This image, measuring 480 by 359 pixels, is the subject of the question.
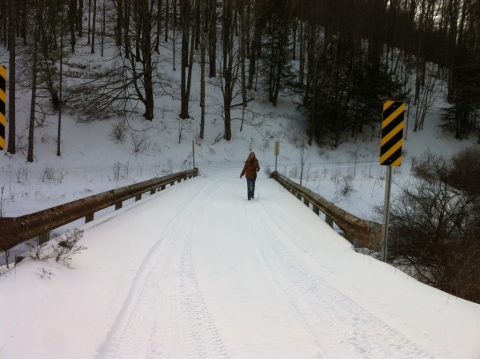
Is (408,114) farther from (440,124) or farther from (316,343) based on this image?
(316,343)

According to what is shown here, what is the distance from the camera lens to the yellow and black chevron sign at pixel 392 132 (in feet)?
20.4

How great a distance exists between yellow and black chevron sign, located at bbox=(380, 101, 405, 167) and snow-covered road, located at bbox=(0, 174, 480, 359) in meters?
1.83

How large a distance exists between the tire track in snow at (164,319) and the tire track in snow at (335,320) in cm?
108

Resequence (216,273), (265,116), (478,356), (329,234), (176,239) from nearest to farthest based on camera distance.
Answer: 1. (478,356)
2. (216,273)
3. (176,239)
4. (329,234)
5. (265,116)

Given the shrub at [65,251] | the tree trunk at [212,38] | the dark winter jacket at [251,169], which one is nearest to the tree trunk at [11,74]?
the tree trunk at [212,38]

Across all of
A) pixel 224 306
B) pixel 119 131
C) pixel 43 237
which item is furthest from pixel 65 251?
pixel 119 131

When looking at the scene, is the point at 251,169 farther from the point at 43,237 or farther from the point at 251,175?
the point at 43,237

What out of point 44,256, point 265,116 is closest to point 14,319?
point 44,256

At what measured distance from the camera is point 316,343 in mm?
3498

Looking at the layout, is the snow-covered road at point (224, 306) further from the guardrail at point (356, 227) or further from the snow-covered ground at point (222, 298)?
the guardrail at point (356, 227)

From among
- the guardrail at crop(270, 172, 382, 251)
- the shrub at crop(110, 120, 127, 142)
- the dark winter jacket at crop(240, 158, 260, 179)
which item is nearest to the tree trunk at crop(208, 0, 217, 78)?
the shrub at crop(110, 120, 127, 142)

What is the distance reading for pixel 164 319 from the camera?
3.90m

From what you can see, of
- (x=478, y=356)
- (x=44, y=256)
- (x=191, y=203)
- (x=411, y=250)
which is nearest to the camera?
(x=478, y=356)

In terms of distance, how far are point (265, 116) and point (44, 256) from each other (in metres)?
37.2
